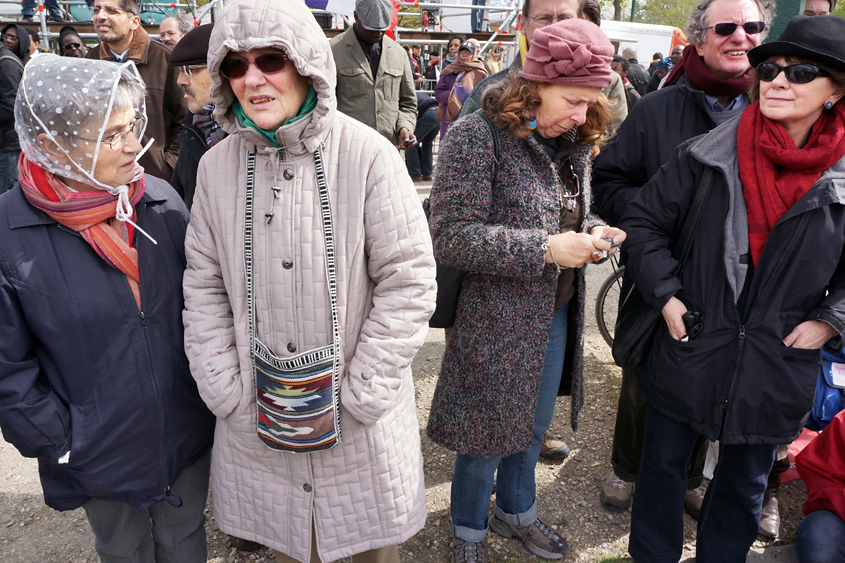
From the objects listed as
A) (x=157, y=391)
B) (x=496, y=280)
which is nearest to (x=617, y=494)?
(x=496, y=280)

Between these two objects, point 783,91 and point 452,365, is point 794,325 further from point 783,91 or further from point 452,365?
point 452,365

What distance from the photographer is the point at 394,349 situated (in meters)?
1.74

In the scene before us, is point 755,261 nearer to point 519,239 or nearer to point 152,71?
point 519,239

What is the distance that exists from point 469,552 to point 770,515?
1.46m

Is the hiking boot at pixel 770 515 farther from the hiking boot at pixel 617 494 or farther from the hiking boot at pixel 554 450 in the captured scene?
the hiking boot at pixel 554 450

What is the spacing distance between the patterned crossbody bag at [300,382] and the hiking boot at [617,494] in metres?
1.75

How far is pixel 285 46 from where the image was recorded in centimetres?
153

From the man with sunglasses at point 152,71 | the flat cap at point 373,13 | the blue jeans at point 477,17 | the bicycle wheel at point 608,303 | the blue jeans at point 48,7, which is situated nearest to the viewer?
the man with sunglasses at point 152,71

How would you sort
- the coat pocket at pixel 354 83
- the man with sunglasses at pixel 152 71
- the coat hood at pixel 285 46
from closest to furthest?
the coat hood at pixel 285 46 → the man with sunglasses at pixel 152 71 → the coat pocket at pixel 354 83

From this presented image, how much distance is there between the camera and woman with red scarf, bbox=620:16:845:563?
1.94m

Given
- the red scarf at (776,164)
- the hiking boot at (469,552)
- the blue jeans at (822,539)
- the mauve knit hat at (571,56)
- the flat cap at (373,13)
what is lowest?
the hiking boot at (469,552)

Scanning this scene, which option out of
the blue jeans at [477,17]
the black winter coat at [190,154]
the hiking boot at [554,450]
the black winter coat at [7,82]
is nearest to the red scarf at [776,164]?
the hiking boot at [554,450]

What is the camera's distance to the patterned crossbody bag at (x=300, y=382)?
1.70 m

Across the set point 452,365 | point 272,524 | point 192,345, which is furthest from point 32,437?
point 452,365
